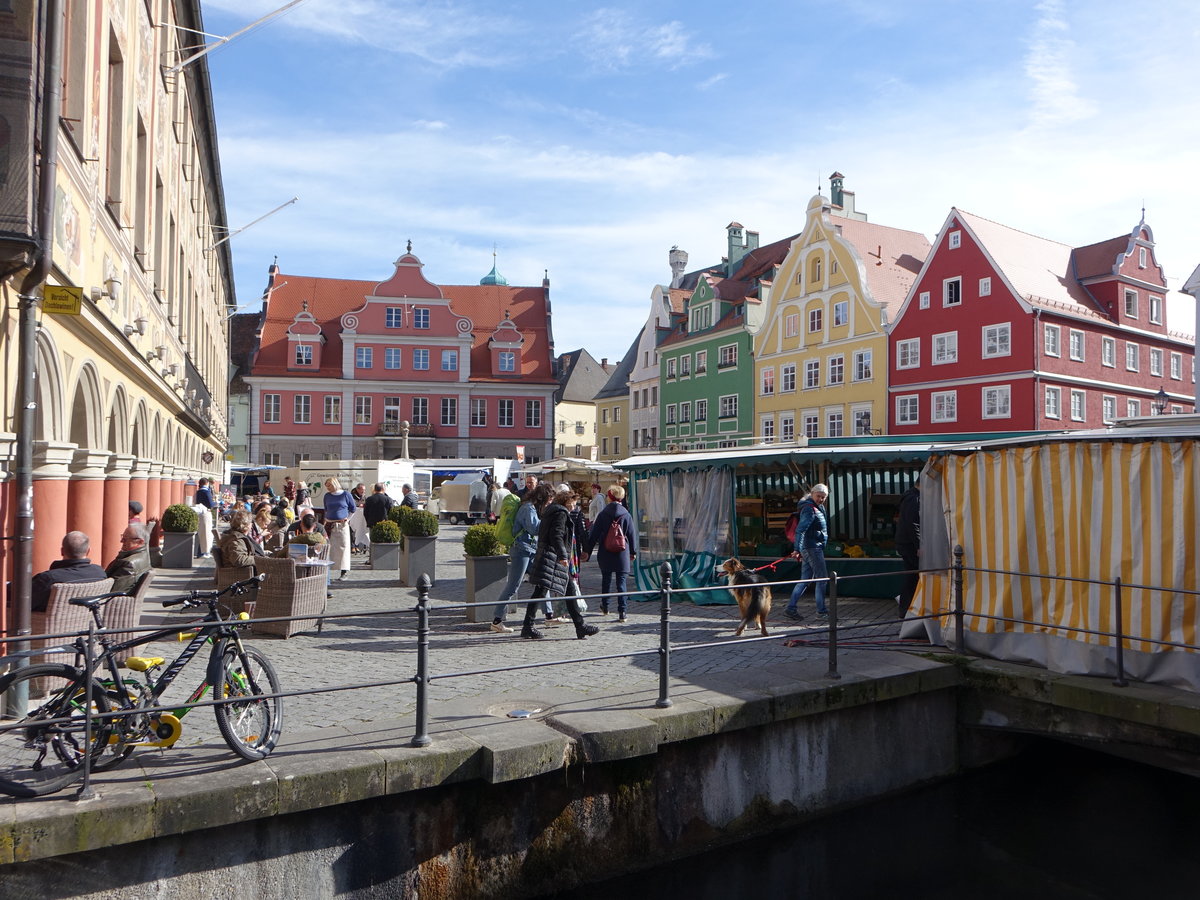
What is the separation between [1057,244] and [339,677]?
44526 millimetres

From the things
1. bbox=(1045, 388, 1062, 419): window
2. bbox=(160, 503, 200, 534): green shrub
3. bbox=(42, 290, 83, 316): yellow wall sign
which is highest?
bbox=(1045, 388, 1062, 419): window

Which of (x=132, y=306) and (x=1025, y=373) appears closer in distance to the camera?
(x=132, y=306)

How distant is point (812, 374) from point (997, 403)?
36.1 ft

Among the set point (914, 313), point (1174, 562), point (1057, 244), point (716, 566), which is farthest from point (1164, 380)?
point (1174, 562)

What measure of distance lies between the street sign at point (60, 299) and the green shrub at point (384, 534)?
10.2 meters

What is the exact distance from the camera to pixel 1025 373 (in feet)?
124

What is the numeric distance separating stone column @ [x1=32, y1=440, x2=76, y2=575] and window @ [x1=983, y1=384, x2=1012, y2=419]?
3598 cm

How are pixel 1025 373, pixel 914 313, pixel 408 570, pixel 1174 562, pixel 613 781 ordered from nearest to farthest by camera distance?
pixel 613 781
pixel 1174 562
pixel 408 570
pixel 1025 373
pixel 914 313

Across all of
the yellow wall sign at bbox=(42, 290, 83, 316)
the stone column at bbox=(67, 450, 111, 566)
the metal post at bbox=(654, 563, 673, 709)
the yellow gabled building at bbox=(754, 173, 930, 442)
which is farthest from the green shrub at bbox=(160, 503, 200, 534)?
the yellow gabled building at bbox=(754, 173, 930, 442)

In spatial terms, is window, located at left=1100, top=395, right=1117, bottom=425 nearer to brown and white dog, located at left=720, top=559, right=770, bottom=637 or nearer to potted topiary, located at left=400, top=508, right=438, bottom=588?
potted topiary, located at left=400, top=508, right=438, bottom=588

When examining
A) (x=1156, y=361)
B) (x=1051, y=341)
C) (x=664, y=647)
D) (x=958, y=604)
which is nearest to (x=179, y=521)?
(x=664, y=647)

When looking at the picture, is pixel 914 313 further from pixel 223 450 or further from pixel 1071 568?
pixel 1071 568

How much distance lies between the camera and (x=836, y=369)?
46562mm

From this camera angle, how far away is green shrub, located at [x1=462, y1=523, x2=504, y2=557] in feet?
38.4
